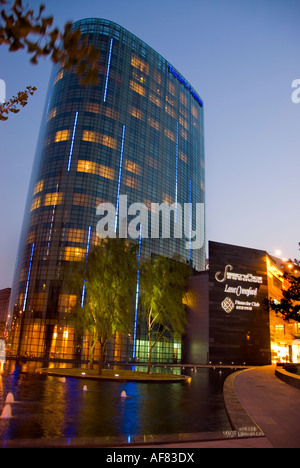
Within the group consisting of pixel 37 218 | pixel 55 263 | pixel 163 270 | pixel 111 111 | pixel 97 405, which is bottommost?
pixel 97 405

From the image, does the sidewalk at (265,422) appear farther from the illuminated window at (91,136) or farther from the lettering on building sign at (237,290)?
the illuminated window at (91,136)

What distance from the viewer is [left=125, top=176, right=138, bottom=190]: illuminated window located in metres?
85.9

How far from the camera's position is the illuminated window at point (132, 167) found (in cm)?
8738

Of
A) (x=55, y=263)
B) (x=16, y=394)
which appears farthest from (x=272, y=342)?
(x=16, y=394)

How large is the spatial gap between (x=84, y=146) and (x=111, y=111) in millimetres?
13276

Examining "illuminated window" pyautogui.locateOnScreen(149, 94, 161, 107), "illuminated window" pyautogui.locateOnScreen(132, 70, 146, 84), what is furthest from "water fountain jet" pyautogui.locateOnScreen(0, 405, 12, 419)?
"illuminated window" pyautogui.locateOnScreen(149, 94, 161, 107)

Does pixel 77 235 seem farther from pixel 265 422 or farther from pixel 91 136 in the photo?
pixel 265 422

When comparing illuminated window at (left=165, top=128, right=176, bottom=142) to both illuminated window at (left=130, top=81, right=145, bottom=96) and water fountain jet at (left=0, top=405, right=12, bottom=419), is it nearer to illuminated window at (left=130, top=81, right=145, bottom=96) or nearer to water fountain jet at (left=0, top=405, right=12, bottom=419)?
illuminated window at (left=130, top=81, right=145, bottom=96)

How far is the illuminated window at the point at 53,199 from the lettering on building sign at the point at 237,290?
3784cm

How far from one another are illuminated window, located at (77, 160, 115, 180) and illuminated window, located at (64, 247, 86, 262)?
17.7 meters

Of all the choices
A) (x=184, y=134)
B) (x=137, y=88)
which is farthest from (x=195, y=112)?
(x=137, y=88)

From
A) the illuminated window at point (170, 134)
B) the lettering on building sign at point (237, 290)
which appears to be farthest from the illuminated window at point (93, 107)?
the lettering on building sign at point (237, 290)

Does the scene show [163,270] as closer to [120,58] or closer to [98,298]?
[98,298]

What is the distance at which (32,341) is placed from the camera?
69.4 m
